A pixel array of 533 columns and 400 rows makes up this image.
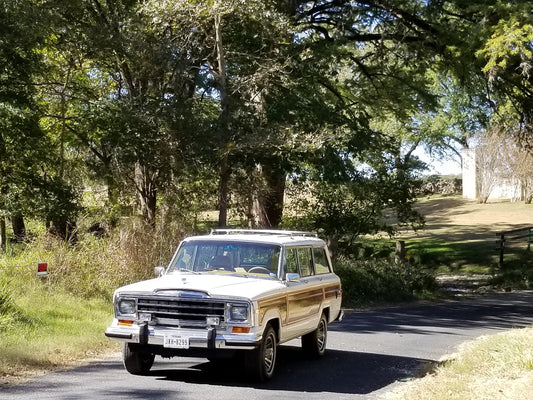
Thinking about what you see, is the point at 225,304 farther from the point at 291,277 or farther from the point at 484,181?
the point at 484,181

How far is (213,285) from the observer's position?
10406mm

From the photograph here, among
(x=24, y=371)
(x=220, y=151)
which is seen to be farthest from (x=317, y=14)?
(x=24, y=371)

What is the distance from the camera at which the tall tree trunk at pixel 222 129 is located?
71.3 ft

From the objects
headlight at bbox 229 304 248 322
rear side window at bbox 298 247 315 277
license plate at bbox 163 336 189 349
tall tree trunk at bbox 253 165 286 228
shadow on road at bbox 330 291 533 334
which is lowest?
shadow on road at bbox 330 291 533 334

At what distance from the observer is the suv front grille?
395 inches

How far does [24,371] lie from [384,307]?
1516 cm

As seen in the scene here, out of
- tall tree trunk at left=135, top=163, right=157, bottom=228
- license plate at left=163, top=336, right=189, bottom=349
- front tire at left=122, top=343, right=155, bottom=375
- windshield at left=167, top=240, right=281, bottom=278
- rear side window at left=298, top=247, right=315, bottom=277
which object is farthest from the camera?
tall tree trunk at left=135, top=163, right=157, bottom=228

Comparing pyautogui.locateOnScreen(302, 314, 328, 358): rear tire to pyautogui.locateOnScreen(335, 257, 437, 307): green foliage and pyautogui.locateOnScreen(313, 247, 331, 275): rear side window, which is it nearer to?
pyautogui.locateOnScreen(313, 247, 331, 275): rear side window

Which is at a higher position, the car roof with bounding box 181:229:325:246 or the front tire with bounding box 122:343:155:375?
the car roof with bounding box 181:229:325:246

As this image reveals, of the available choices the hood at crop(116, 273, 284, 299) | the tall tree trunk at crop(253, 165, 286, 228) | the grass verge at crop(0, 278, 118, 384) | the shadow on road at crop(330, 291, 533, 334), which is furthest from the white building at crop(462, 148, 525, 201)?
the hood at crop(116, 273, 284, 299)

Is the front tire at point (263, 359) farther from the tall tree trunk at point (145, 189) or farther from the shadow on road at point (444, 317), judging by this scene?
the tall tree trunk at point (145, 189)

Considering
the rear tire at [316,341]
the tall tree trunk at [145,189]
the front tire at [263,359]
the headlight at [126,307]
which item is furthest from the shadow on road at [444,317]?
the headlight at [126,307]

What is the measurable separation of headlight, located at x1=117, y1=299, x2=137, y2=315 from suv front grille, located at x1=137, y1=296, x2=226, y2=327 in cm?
17

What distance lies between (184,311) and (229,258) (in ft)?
5.45
